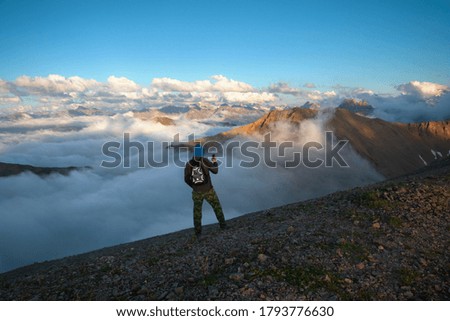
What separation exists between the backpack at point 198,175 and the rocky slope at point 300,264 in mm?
2409

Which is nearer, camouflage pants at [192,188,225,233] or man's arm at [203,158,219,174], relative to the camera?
man's arm at [203,158,219,174]

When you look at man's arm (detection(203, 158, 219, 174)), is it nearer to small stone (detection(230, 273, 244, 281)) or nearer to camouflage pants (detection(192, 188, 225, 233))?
camouflage pants (detection(192, 188, 225, 233))

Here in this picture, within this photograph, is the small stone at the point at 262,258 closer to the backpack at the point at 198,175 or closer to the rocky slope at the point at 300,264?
the rocky slope at the point at 300,264

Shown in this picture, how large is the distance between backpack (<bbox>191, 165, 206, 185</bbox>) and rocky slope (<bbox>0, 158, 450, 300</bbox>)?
2.41 m

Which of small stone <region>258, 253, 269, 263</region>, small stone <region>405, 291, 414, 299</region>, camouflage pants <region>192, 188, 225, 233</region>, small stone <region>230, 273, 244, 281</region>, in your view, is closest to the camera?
small stone <region>405, 291, 414, 299</region>

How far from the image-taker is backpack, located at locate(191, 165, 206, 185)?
42.9 ft

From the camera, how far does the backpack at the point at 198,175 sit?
13078 millimetres

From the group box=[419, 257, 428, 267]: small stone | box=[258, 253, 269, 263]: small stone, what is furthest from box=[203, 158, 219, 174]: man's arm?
box=[419, 257, 428, 267]: small stone

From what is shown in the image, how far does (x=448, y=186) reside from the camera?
14500mm

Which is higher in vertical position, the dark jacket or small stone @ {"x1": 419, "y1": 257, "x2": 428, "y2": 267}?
the dark jacket

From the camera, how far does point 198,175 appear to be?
43.0 ft

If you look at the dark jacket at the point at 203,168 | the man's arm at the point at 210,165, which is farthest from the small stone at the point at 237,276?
the man's arm at the point at 210,165

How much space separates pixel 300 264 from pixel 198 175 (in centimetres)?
591

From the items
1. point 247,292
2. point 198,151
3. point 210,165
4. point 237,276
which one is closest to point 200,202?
point 210,165
